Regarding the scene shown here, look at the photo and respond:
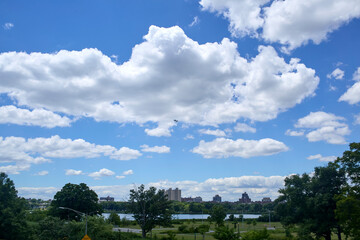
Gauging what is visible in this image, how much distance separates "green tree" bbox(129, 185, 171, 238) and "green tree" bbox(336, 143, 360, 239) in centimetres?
3368

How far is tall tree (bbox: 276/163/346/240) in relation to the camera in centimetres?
4044

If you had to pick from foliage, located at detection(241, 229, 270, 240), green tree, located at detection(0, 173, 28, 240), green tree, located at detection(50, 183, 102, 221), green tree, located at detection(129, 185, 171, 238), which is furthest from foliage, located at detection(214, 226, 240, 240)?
green tree, located at detection(50, 183, 102, 221)

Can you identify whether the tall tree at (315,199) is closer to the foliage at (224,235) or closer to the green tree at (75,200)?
the foliage at (224,235)

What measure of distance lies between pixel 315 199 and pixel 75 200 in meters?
55.3

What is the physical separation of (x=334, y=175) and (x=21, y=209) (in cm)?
4772

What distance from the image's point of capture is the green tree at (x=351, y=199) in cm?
3150

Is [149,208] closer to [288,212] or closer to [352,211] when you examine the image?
[288,212]

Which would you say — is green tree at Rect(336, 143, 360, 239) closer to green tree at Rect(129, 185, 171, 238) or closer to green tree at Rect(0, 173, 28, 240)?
green tree at Rect(129, 185, 171, 238)

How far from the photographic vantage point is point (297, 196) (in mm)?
43438

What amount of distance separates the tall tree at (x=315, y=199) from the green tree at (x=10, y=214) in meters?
39.2

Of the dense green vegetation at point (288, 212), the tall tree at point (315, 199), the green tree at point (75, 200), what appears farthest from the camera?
the green tree at point (75, 200)

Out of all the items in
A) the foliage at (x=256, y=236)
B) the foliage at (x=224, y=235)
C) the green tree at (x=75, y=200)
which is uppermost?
the green tree at (x=75, y=200)

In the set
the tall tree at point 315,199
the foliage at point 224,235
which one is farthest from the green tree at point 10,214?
the tall tree at point 315,199

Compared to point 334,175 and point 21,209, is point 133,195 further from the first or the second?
point 334,175
